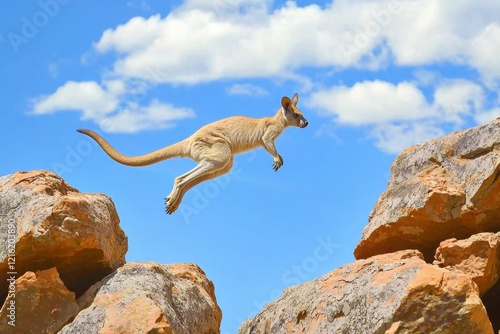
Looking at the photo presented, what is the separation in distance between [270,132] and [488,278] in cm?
738

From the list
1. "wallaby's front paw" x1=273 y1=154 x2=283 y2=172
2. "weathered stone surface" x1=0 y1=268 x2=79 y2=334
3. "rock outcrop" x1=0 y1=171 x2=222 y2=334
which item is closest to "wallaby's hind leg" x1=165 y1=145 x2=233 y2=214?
"wallaby's front paw" x1=273 y1=154 x2=283 y2=172

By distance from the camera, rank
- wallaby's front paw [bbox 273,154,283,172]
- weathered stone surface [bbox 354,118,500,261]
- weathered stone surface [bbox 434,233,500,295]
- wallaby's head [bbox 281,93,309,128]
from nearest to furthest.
Result: weathered stone surface [bbox 434,233,500,295]
weathered stone surface [bbox 354,118,500,261]
wallaby's front paw [bbox 273,154,283,172]
wallaby's head [bbox 281,93,309,128]

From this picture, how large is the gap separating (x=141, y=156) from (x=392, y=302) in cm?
684

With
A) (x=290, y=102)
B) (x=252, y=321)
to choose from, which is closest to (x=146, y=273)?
(x=252, y=321)

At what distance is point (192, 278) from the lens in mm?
9672

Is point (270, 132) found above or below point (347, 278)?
above

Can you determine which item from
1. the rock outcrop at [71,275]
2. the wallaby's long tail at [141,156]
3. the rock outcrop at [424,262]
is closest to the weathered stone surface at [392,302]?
the rock outcrop at [424,262]

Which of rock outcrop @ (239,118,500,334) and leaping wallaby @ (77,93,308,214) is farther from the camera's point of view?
leaping wallaby @ (77,93,308,214)

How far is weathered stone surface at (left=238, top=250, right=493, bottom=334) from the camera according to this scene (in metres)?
7.01

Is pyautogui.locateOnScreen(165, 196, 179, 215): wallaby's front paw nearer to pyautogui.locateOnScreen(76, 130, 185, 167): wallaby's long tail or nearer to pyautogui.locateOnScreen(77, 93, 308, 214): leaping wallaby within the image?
pyautogui.locateOnScreen(77, 93, 308, 214): leaping wallaby

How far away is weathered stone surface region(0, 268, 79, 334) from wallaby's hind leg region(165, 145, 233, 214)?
14.5 ft

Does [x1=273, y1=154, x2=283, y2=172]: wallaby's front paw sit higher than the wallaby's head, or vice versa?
the wallaby's head

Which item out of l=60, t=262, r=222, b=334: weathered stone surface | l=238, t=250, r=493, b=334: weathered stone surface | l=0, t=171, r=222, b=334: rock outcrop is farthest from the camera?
l=0, t=171, r=222, b=334: rock outcrop

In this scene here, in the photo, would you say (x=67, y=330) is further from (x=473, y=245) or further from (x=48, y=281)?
(x=473, y=245)
